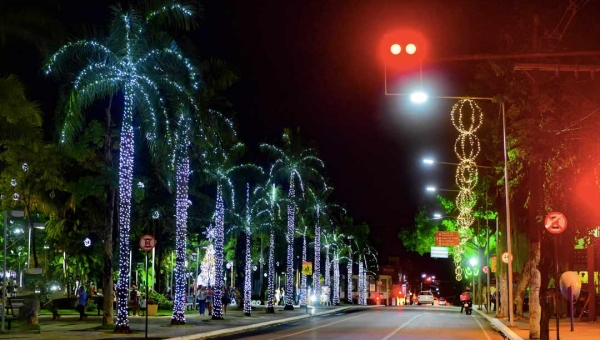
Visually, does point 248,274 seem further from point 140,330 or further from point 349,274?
point 349,274

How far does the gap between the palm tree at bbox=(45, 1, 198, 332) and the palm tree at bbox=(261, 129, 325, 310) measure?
20776 mm

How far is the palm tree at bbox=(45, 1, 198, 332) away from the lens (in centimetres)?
2841

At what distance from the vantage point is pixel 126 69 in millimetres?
29188

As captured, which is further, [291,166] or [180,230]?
[291,166]

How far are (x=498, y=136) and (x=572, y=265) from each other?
17630mm

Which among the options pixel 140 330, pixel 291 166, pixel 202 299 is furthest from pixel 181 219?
pixel 291 166

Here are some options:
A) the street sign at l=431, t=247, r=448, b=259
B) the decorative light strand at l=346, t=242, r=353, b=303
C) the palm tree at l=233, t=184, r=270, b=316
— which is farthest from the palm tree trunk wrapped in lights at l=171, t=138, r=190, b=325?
the street sign at l=431, t=247, r=448, b=259

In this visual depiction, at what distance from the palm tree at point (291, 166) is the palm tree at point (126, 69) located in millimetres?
20776

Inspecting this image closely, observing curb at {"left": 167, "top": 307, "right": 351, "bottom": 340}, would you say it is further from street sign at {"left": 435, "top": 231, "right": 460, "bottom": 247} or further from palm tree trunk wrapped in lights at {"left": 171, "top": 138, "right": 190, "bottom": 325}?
street sign at {"left": 435, "top": 231, "right": 460, "bottom": 247}

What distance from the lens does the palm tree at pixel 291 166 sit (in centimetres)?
5072

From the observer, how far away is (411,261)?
164m

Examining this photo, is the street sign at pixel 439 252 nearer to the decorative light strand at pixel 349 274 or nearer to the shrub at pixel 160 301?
the decorative light strand at pixel 349 274

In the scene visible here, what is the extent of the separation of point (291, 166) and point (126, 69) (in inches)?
905

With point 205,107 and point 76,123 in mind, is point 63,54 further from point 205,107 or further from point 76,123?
point 205,107
